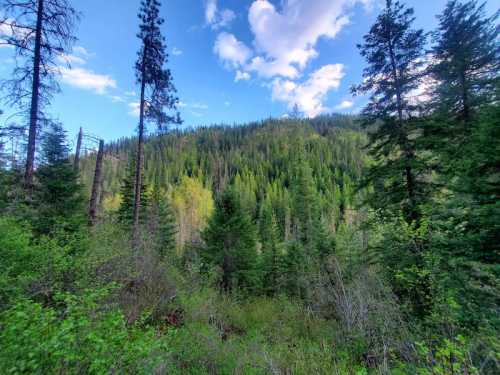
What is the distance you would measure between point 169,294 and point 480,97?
12300 mm

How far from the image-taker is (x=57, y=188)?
1076cm

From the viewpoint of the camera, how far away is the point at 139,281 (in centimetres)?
666

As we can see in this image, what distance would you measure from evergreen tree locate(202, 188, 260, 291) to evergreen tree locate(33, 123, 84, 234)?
7.00 m

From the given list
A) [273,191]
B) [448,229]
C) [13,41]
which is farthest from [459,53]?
[273,191]

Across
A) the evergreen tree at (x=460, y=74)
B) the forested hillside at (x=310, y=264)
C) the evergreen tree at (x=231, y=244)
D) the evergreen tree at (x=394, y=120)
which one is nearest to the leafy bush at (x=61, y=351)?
the forested hillside at (x=310, y=264)

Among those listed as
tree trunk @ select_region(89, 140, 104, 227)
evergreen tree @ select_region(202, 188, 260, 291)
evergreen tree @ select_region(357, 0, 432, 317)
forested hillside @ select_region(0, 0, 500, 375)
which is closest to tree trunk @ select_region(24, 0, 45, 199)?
forested hillside @ select_region(0, 0, 500, 375)

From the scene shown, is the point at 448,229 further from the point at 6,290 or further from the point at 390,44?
the point at 6,290

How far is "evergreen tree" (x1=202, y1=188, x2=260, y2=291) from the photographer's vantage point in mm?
13805

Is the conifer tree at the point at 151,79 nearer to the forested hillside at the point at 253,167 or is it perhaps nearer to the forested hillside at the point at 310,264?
the forested hillside at the point at 310,264

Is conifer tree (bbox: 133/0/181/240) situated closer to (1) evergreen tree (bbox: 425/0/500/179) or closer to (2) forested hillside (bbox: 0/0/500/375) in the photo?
(2) forested hillside (bbox: 0/0/500/375)

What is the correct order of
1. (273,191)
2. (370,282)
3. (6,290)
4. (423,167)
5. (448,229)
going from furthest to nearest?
(273,191)
(423,167)
(370,282)
(448,229)
(6,290)

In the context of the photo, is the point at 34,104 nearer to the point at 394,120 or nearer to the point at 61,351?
the point at 61,351

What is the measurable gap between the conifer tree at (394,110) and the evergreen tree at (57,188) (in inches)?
532

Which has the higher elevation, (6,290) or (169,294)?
(6,290)
